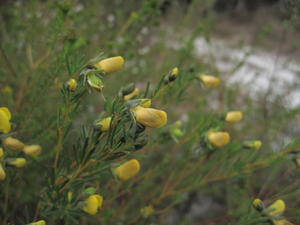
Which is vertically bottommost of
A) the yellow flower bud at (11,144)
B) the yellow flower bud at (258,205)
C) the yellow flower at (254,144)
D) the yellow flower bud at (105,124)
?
the yellow flower at (254,144)

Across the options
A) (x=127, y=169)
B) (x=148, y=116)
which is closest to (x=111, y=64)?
(x=148, y=116)

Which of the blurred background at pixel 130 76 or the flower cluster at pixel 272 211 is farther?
the blurred background at pixel 130 76

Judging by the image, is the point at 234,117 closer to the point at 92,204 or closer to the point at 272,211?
the point at 272,211

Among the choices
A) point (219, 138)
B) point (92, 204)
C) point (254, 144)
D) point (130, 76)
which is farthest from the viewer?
point (130, 76)

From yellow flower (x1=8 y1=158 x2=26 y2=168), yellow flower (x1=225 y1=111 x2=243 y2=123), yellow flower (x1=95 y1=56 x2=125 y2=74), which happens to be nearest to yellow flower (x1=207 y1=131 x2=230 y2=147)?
yellow flower (x1=225 y1=111 x2=243 y2=123)

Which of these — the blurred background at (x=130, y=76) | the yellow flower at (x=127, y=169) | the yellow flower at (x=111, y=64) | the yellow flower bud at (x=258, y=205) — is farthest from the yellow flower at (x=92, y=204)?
the yellow flower bud at (x=258, y=205)

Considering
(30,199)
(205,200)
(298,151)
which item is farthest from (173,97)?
(205,200)

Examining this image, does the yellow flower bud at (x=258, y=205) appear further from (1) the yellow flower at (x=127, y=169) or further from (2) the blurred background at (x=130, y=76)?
(1) the yellow flower at (x=127, y=169)

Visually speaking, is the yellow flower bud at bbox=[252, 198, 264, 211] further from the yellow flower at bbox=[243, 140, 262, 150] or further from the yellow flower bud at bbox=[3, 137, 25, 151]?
the yellow flower bud at bbox=[3, 137, 25, 151]

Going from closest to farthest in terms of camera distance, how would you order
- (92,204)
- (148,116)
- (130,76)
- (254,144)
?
(148,116), (92,204), (254,144), (130,76)

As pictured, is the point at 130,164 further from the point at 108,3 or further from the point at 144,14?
the point at 108,3
